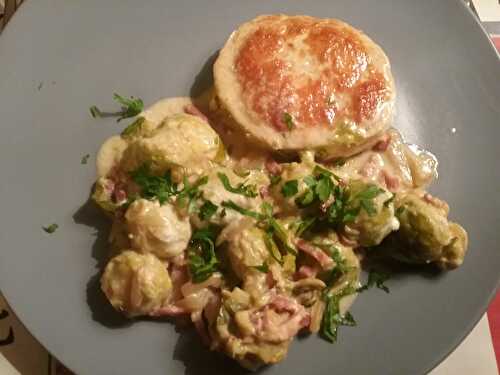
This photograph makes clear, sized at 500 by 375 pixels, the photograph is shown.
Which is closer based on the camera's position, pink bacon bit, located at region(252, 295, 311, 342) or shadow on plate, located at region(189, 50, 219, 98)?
pink bacon bit, located at region(252, 295, 311, 342)

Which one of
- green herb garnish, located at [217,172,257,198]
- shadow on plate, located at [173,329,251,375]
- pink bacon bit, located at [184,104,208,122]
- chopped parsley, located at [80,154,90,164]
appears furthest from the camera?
pink bacon bit, located at [184,104,208,122]

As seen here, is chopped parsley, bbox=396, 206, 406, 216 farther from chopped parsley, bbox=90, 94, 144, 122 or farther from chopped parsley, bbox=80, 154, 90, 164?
chopped parsley, bbox=80, 154, 90, 164

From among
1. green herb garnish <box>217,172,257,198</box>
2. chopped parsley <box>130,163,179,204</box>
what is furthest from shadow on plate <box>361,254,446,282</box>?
chopped parsley <box>130,163,179,204</box>

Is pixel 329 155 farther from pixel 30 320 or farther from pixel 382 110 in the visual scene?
pixel 30 320

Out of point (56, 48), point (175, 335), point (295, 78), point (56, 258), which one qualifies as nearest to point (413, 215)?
point (295, 78)

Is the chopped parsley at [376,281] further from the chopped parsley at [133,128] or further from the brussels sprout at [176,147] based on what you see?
the chopped parsley at [133,128]

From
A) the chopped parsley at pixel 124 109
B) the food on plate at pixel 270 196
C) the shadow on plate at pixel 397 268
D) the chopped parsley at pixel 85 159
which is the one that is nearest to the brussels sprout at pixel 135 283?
the food on plate at pixel 270 196
